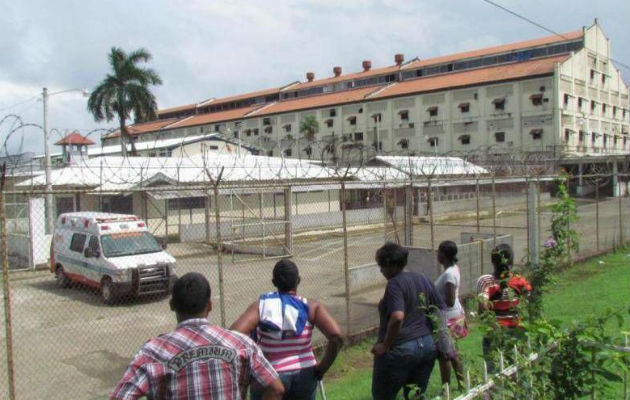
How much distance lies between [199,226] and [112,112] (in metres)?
25.5

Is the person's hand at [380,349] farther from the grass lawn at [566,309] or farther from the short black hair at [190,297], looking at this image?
the short black hair at [190,297]

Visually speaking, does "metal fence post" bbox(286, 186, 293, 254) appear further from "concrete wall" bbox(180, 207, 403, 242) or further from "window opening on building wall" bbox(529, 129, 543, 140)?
"window opening on building wall" bbox(529, 129, 543, 140)

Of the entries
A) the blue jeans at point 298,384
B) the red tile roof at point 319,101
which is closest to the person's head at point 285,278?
the blue jeans at point 298,384

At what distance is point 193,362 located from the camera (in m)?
2.60

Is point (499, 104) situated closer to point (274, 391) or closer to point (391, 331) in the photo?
point (391, 331)

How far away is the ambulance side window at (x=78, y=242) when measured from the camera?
14.2m

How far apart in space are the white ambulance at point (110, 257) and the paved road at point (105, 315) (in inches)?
16.7

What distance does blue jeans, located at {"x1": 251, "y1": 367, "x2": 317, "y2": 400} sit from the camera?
3.82 meters

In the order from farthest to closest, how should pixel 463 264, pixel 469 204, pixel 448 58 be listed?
pixel 448 58, pixel 469 204, pixel 463 264

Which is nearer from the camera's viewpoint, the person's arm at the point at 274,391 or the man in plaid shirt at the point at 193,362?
the man in plaid shirt at the point at 193,362

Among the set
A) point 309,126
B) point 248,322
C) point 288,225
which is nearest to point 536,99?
point 309,126

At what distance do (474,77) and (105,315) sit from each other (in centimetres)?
4783

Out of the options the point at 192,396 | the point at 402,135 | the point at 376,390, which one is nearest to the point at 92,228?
the point at 376,390

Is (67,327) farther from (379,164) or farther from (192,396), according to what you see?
(379,164)
